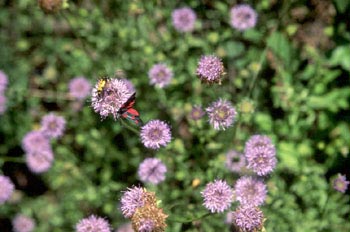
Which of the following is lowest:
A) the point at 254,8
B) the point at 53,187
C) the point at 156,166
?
the point at 156,166

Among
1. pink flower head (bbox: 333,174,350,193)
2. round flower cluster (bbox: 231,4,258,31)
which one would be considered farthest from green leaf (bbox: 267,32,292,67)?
pink flower head (bbox: 333,174,350,193)

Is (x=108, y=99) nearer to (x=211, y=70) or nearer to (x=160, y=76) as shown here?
(x=211, y=70)

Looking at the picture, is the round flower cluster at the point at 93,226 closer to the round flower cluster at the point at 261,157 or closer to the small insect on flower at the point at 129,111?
the small insect on flower at the point at 129,111

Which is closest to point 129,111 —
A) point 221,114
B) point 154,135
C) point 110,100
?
point 110,100

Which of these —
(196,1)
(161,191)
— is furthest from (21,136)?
(196,1)

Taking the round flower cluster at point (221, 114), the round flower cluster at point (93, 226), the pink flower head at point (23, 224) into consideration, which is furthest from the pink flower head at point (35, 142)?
the round flower cluster at point (221, 114)

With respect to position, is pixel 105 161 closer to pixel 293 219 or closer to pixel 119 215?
pixel 119 215
